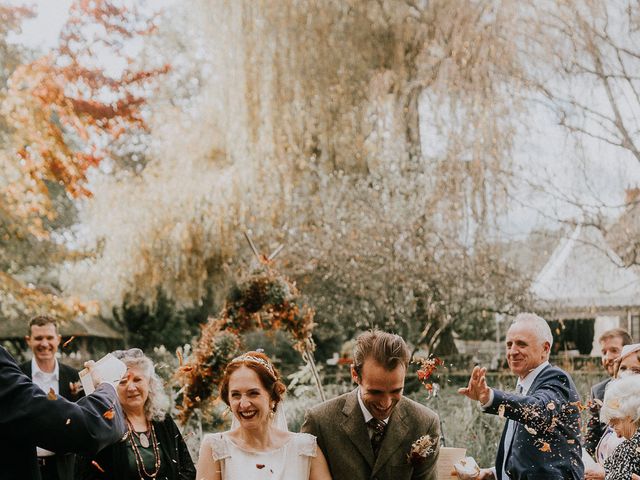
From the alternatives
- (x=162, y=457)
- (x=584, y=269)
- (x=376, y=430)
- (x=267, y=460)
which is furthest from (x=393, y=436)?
(x=584, y=269)

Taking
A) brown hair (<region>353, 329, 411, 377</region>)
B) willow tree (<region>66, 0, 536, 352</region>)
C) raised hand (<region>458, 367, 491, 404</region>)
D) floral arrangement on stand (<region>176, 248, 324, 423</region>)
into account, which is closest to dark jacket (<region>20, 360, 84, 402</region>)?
floral arrangement on stand (<region>176, 248, 324, 423</region>)

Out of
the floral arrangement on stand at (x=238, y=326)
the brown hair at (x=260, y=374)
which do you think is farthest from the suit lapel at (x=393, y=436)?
the floral arrangement on stand at (x=238, y=326)

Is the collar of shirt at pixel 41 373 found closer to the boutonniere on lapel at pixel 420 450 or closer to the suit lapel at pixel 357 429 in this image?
the suit lapel at pixel 357 429

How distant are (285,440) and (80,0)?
13.2 m

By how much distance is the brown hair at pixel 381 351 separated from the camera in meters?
3.01

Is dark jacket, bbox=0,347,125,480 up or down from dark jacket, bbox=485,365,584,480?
up

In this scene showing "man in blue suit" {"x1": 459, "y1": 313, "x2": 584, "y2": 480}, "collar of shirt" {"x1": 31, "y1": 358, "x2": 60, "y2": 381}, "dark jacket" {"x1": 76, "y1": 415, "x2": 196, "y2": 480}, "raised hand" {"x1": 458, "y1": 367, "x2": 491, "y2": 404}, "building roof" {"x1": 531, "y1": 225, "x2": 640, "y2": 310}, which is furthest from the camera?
"building roof" {"x1": 531, "y1": 225, "x2": 640, "y2": 310}

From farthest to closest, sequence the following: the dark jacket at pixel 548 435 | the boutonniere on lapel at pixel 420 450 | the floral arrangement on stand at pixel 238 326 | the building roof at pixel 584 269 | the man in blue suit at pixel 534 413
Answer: the building roof at pixel 584 269 < the floral arrangement on stand at pixel 238 326 < the dark jacket at pixel 548 435 < the man in blue suit at pixel 534 413 < the boutonniere on lapel at pixel 420 450

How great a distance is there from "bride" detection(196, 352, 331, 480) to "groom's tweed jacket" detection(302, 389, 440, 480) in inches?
2.8

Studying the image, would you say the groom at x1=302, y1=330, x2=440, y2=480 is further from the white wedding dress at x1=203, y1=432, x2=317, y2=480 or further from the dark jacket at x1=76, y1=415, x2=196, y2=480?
the dark jacket at x1=76, y1=415, x2=196, y2=480

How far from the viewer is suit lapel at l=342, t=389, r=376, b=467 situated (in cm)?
316

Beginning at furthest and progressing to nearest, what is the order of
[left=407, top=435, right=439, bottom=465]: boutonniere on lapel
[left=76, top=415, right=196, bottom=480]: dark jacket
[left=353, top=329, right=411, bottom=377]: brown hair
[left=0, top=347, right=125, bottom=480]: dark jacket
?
[left=76, top=415, right=196, bottom=480]: dark jacket < [left=407, top=435, right=439, bottom=465]: boutonniere on lapel < [left=353, top=329, right=411, bottom=377]: brown hair < [left=0, top=347, right=125, bottom=480]: dark jacket

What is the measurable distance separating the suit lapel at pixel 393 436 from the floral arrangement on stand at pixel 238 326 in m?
3.63

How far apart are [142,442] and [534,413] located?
205 centimetres
